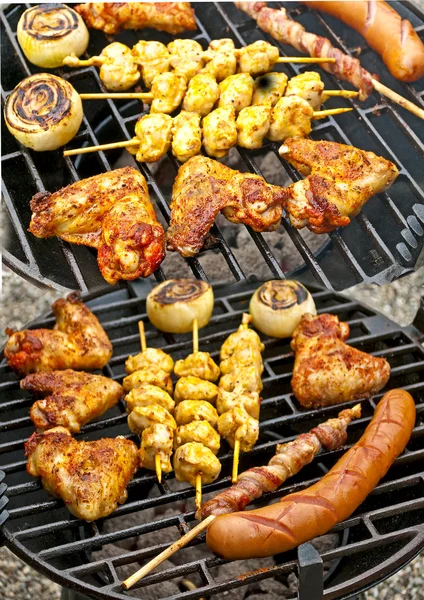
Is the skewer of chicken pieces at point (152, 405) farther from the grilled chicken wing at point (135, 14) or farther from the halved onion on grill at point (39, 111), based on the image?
the grilled chicken wing at point (135, 14)

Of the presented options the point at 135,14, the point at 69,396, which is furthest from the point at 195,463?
the point at 135,14

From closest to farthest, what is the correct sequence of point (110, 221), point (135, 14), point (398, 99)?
point (110, 221) → point (398, 99) → point (135, 14)

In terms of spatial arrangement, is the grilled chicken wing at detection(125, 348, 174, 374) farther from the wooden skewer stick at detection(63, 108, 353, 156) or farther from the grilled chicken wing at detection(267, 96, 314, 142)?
the grilled chicken wing at detection(267, 96, 314, 142)

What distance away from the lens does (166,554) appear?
3.04 metres

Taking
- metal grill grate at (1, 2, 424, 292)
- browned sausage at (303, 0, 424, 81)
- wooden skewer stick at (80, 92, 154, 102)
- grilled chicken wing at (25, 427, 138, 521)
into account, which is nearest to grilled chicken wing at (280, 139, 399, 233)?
metal grill grate at (1, 2, 424, 292)

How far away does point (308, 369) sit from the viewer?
3.84 metres

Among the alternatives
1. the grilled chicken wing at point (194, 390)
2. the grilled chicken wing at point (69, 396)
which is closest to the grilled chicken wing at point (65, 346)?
the grilled chicken wing at point (69, 396)

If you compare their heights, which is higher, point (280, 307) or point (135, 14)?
point (135, 14)

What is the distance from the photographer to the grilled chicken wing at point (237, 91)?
12.9 ft

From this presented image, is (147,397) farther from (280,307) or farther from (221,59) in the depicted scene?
(221,59)

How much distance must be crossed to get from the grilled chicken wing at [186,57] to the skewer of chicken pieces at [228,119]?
105 mm

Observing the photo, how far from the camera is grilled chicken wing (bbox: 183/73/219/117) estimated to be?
12.8 ft

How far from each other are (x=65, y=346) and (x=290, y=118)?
1.46 meters

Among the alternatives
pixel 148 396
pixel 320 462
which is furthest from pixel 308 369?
pixel 148 396
